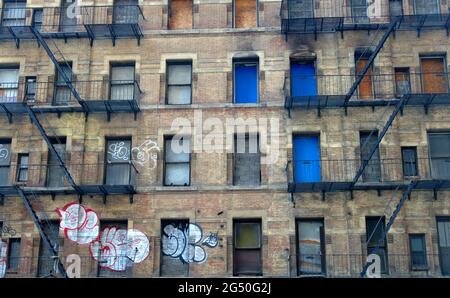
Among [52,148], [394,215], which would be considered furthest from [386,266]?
[52,148]

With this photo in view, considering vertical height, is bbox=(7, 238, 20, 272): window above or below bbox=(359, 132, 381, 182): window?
below

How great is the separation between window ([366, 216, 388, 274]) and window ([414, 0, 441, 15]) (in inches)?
329

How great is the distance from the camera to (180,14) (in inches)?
1059

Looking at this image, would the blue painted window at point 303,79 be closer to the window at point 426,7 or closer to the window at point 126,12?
the window at point 426,7

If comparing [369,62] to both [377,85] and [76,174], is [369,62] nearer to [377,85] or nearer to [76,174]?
[377,85]

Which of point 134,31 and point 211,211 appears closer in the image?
point 211,211

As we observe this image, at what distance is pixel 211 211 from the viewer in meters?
24.1

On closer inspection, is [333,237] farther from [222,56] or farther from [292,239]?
[222,56]

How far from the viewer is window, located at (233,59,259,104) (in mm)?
25609

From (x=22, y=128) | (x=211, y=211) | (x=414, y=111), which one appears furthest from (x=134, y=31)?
(x=414, y=111)

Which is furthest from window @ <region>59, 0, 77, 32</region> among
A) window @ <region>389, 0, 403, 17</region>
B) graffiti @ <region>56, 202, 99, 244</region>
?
window @ <region>389, 0, 403, 17</region>

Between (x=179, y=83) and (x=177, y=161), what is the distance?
311cm

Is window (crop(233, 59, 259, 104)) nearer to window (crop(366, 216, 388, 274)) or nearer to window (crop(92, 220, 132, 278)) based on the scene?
window (crop(366, 216, 388, 274))

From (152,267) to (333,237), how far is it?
6347 mm
